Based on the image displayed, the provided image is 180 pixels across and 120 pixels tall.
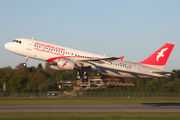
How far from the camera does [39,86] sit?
7206 cm

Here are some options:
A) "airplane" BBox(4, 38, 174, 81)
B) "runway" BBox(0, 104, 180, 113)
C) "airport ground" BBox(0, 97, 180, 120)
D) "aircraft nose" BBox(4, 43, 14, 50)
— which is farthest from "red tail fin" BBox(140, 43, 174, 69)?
"aircraft nose" BBox(4, 43, 14, 50)

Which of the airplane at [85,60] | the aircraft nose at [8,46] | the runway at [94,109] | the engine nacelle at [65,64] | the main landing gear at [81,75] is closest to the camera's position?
the runway at [94,109]

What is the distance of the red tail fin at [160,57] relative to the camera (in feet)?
141

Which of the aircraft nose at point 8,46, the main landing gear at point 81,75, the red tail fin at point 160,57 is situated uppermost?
the aircraft nose at point 8,46

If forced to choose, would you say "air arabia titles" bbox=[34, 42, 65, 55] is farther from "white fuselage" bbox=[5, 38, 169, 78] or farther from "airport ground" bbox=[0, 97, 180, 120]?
"airport ground" bbox=[0, 97, 180, 120]

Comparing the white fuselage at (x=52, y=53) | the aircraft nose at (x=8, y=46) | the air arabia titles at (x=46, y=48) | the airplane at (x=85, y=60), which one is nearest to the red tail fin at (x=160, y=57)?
the airplane at (x=85, y=60)

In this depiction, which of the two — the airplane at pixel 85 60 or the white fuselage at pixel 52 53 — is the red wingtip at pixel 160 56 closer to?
the airplane at pixel 85 60

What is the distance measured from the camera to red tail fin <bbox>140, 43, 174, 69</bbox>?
42.9 metres

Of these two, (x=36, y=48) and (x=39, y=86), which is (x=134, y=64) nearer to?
(x=36, y=48)

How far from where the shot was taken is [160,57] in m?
43.1

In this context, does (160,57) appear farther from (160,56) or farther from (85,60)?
(85,60)

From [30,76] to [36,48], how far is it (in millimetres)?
42501

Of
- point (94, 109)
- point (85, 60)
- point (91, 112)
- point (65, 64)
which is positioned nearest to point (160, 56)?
point (85, 60)

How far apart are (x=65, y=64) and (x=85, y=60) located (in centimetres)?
310
